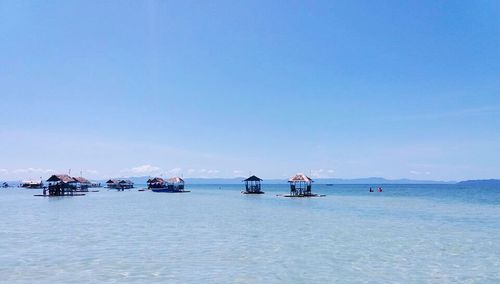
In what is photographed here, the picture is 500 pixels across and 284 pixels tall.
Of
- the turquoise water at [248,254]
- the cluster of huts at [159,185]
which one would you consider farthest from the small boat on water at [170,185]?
the turquoise water at [248,254]

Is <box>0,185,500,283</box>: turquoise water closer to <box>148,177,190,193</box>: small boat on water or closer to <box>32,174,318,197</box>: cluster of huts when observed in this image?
<box>32,174,318,197</box>: cluster of huts

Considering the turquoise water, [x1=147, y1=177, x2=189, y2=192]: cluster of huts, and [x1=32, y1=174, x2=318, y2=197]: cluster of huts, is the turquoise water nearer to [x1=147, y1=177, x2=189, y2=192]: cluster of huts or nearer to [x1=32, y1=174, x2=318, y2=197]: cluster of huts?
[x1=32, y1=174, x2=318, y2=197]: cluster of huts

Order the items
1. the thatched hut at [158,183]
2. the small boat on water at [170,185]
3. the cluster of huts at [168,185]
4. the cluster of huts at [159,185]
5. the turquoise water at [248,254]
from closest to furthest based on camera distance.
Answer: the turquoise water at [248,254]
the cluster of huts at [159,185]
the small boat on water at [170,185]
the cluster of huts at [168,185]
the thatched hut at [158,183]

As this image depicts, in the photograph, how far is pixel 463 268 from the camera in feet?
40.4

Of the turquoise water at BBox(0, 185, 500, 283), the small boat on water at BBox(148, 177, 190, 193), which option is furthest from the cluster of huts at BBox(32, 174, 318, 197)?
the turquoise water at BBox(0, 185, 500, 283)

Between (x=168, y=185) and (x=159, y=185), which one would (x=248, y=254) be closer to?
(x=168, y=185)

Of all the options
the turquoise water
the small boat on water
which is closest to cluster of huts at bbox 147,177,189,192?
the small boat on water

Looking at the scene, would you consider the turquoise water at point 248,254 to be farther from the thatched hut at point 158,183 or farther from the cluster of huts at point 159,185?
the thatched hut at point 158,183

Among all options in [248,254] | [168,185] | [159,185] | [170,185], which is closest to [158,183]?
[159,185]

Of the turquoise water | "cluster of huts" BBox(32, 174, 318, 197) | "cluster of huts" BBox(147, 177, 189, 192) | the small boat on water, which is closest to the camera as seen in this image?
the turquoise water

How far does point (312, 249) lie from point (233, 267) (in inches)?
160

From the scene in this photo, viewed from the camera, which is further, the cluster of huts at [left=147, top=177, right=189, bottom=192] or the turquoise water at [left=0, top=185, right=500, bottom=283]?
the cluster of huts at [left=147, top=177, right=189, bottom=192]

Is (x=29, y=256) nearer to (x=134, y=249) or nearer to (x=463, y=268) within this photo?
(x=134, y=249)

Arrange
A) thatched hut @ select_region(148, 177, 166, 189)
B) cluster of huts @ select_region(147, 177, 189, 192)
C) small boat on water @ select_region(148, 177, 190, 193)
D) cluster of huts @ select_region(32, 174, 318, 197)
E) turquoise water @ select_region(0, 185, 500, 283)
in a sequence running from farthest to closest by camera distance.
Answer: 1. thatched hut @ select_region(148, 177, 166, 189)
2. cluster of huts @ select_region(147, 177, 189, 192)
3. small boat on water @ select_region(148, 177, 190, 193)
4. cluster of huts @ select_region(32, 174, 318, 197)
5. turquoise water @ select_region(0, 185, 500, 283)
